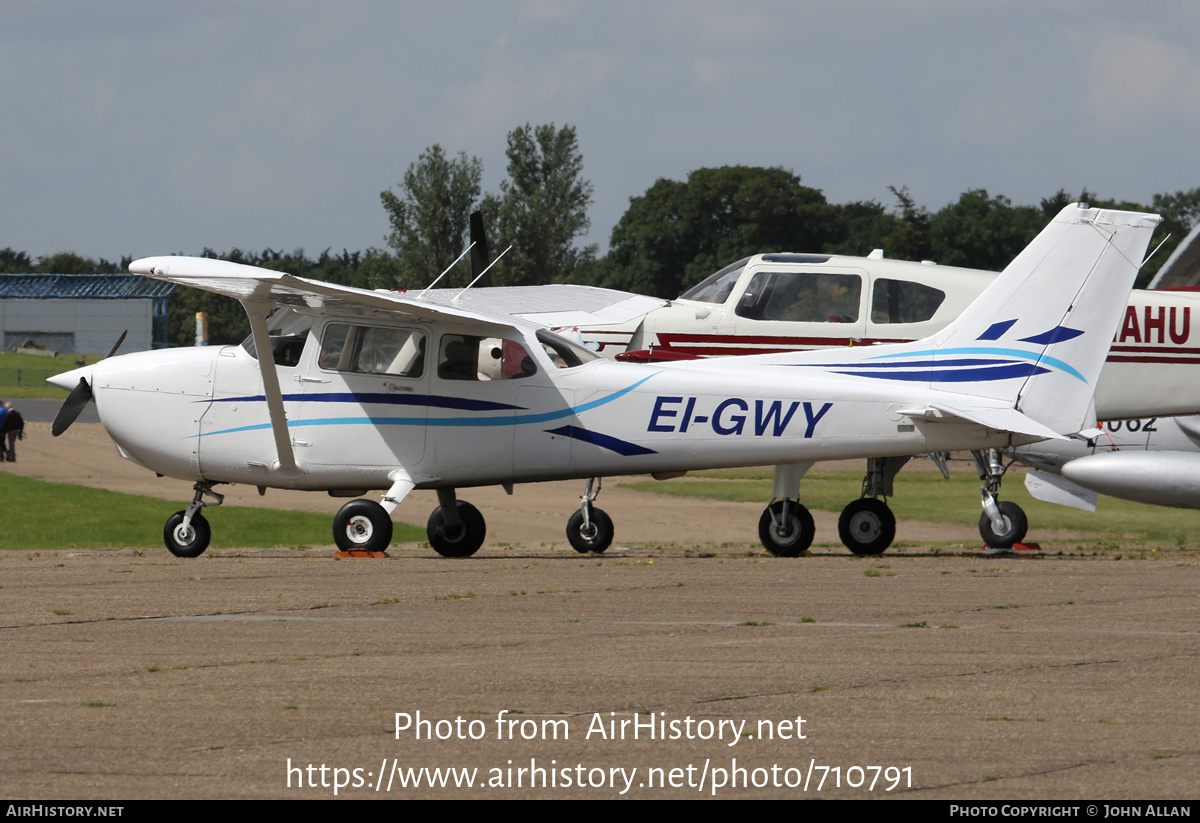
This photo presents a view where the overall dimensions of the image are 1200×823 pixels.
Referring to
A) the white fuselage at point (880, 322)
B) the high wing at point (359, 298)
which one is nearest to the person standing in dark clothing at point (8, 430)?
the high wing at point (359, 298)

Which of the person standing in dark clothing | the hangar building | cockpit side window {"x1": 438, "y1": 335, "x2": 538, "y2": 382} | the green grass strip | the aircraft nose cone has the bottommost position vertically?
the green grass strip

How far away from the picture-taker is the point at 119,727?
5867 mm

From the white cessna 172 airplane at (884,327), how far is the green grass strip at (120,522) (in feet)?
25.6

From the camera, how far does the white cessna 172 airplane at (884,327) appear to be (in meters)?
15.9

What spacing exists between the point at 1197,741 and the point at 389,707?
320cm

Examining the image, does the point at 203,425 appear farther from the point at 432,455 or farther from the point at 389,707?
the point at 389,707

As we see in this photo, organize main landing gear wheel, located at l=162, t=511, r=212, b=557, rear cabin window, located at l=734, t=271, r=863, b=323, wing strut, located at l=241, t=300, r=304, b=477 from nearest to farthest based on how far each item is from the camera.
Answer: wing strut, located at l=241, t=300, r=304, b=477
main landing gear wheel, located at l=162, t=511, r=212, b=557
rear cabin window, located at l=734, t=271, r=863, b=323

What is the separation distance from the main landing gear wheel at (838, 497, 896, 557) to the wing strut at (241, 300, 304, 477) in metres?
5.55

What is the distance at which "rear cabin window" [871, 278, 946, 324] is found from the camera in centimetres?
1599

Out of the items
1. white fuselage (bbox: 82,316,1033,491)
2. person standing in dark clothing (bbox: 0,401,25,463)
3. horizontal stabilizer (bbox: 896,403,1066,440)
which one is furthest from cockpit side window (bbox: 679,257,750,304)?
person standing in dark clothing (bbox: 0,401,25,463)

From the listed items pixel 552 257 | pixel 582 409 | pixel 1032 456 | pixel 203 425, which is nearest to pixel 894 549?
pixel 1032 456

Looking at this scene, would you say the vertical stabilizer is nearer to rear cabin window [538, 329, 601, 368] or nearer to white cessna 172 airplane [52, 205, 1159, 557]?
white cessna 172 airplane [52, 205, 1159, 557]

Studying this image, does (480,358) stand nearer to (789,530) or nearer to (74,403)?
(789,530)

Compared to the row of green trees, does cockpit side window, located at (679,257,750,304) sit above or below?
below
